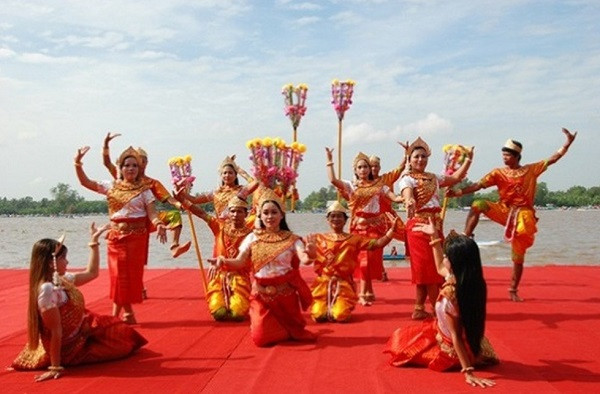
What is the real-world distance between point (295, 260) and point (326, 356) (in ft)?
2.72

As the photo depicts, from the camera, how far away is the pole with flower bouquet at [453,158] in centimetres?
590

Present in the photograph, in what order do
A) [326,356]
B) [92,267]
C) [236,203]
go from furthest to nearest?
[236,203] < [326,356] < [92,267]

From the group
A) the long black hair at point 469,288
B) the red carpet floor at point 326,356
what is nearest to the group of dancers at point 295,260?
the long black hair at point 469,288

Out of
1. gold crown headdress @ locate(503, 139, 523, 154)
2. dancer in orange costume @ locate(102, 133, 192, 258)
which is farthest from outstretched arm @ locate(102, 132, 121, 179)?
gold crown headdress @ locate(503, 139, 523, 154)

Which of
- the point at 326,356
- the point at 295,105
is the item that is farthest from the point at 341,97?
the point at 326,356

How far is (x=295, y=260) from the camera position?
179 inches

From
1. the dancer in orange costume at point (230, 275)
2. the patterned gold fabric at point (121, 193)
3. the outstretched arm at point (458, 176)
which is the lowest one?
the dancer in orange costume at point (230, 275)

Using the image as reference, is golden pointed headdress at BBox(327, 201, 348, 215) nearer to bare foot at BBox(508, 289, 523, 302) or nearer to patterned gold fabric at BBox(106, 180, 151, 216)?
patterned gold fabric at BBox(106, 180, 151, 216)

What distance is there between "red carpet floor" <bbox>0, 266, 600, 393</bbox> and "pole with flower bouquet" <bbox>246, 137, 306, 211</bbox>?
138 centimetres

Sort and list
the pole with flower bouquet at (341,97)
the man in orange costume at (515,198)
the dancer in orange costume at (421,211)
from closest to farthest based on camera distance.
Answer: the dancer in orange costume at (421,211) → the man in orange costume at (515,198) → the pole with flower bouquet at (341,97)

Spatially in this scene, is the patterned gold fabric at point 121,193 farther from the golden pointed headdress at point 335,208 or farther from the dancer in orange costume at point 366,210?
the dancer in orange costume at point 366,210

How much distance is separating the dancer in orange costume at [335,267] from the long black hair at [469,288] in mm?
1780

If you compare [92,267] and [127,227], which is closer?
[92,267]

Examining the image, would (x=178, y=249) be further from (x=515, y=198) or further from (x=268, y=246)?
(x=515, y=198)
